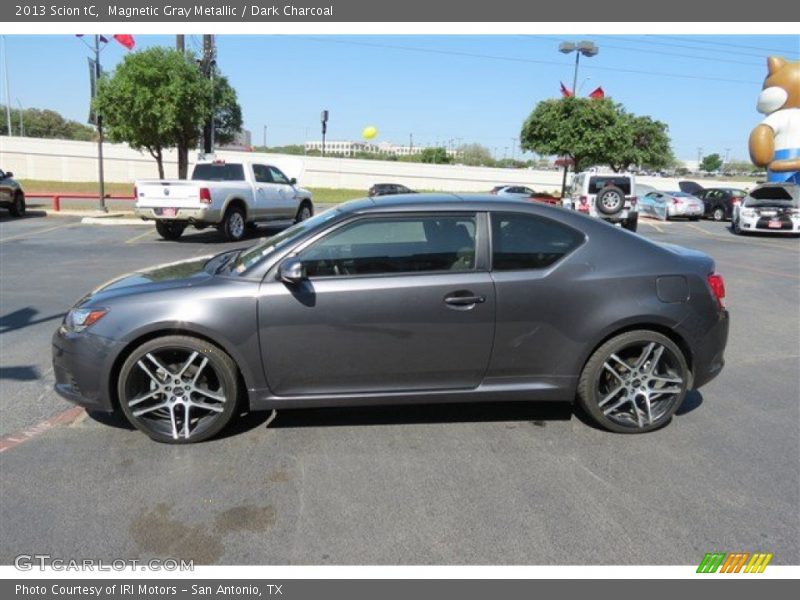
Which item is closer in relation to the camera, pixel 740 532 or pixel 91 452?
pixel 740 532

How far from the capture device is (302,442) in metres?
3.85

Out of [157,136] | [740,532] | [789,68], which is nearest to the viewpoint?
[740,532]

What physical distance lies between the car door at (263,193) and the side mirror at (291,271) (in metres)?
12.2

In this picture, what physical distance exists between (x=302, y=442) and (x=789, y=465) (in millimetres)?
3034

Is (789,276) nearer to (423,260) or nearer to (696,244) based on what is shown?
(696,244)

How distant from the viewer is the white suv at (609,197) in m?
17.7

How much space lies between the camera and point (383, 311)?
3.68 meters

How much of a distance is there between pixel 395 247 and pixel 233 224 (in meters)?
11.6

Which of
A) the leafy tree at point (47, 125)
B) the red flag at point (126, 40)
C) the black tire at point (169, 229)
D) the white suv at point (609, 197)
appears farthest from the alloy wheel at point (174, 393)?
the leafy tree at point (47, 125)

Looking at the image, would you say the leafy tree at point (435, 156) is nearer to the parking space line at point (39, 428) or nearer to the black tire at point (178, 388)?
the parking space line at point (39, 428)

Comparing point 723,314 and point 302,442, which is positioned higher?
point 723,314

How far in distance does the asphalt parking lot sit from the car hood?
934mm

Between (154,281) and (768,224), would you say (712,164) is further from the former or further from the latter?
(154,281)
